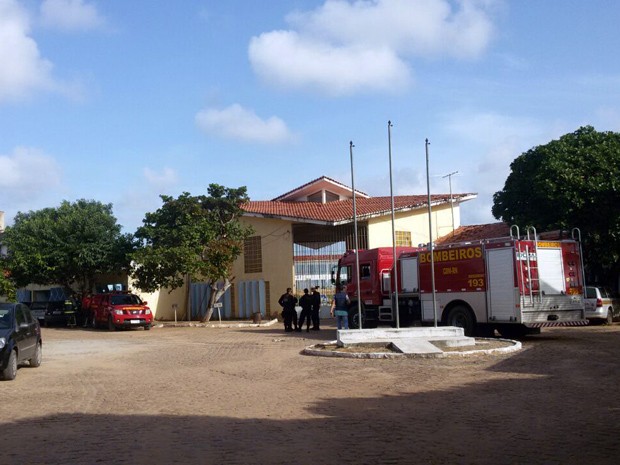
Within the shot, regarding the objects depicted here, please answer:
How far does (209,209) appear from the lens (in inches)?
1276

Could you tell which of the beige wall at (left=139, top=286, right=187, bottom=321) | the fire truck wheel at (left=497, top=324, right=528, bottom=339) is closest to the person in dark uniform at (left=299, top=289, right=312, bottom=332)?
the fire truck wheel at (left=497, top=324, right=528, bottom=339)

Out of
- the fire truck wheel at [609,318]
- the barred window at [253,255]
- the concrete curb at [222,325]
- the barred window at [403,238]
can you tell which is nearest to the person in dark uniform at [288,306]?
the concrete curb at [222,325]

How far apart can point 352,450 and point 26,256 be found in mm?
29935

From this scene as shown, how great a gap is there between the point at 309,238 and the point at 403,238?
4.73 meters

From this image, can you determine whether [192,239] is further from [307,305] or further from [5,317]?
[5,317]

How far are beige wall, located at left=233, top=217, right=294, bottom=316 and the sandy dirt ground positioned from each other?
1691 cm

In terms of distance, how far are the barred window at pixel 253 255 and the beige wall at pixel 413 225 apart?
5.85 metres

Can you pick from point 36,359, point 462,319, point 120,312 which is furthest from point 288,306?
point 36,359

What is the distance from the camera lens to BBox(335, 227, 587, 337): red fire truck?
18359 mm

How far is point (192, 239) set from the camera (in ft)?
100

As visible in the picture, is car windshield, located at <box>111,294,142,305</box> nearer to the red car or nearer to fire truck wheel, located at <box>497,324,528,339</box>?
the red car

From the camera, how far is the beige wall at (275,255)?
3366cm

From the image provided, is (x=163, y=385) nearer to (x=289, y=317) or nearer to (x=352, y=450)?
(x=352, y=450)

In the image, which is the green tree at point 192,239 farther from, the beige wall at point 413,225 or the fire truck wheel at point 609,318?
the fire truck wheel at point 609,318
